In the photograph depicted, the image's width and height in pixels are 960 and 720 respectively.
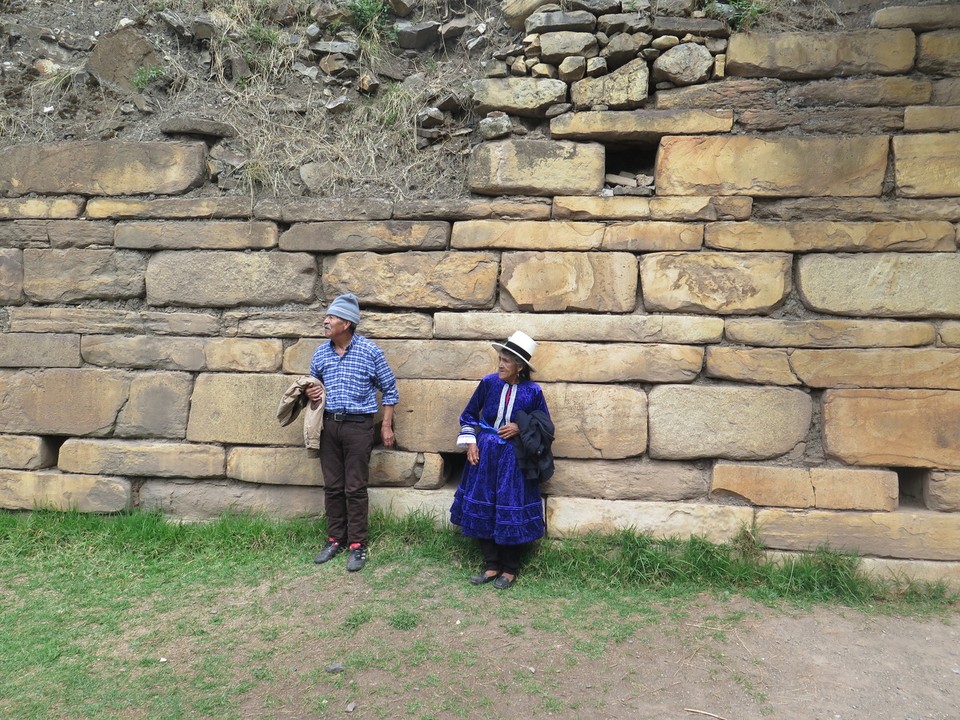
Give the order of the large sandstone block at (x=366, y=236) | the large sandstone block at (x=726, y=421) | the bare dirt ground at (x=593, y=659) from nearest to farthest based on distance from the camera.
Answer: the bare dirt ground at (x=593, y=659) → the large sandstone block at (x=726, y=421) → the large sandstone block at (x=366, y=236)

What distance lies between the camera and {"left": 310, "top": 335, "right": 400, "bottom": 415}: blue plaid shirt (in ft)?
13.8

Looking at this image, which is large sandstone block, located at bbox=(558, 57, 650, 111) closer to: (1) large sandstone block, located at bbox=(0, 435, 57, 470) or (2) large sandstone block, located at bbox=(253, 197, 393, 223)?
(2) large sandstone block, located at bbox=(253, 197, 393, 223)

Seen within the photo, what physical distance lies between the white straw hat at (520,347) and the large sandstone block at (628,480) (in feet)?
2.64

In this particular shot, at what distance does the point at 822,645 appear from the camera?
11.5 ft

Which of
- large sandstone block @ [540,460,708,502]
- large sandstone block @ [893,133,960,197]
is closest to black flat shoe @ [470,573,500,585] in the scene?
large sandstone block @ [540,460,708,502]

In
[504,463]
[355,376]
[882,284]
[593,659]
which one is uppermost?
[882,284]

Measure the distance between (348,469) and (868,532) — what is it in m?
3.22

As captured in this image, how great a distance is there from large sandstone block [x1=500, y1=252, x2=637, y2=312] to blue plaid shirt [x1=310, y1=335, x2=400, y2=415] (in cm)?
97

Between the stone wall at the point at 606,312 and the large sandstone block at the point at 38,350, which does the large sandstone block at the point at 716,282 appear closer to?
the stone wall at the point at 606,312

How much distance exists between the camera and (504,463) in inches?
158

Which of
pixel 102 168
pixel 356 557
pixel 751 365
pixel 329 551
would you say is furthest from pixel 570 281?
pixel 102 168

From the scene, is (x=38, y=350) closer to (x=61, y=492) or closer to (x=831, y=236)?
(x=61, y=492)

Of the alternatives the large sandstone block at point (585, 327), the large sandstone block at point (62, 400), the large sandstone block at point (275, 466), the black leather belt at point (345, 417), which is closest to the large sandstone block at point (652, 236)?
the large sandstone block at point (585, 327)

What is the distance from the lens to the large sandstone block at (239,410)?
15.1 feet
